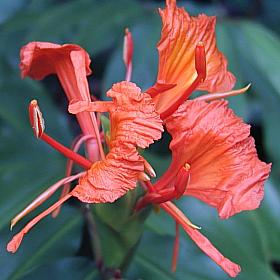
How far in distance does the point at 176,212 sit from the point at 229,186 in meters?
0.05

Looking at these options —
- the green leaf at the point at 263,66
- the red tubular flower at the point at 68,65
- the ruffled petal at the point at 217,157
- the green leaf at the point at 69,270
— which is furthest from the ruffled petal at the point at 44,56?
the green leaf at the point at 263,66

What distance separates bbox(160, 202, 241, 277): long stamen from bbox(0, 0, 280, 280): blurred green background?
48 mm

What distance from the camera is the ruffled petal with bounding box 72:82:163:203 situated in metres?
0.53

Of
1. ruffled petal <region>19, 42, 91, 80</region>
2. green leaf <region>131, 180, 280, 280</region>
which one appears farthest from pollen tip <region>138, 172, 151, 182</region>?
green leaf <region>131, 180, 280, 280</region>

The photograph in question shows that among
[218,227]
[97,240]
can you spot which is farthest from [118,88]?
[218,227]

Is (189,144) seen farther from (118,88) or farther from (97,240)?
(97,240)

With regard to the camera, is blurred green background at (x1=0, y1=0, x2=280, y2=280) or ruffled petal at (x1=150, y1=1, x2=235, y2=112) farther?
blurred green background at (x1=0, y1=0, x2=280, y2=280)

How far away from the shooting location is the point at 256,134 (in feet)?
4.08

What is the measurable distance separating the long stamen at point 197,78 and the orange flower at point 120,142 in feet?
0.16

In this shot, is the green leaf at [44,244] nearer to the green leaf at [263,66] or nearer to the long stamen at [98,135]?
the long stamen at [98,135]

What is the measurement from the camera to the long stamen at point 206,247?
58 cm

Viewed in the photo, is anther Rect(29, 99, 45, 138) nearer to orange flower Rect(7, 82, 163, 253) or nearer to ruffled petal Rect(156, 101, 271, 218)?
orange flower Rect(7, 82, 163, 253)

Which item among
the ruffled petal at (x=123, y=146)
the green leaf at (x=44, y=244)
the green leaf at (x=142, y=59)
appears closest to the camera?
the ruffled petal at (x=123, y=146)

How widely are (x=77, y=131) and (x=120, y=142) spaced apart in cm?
66
